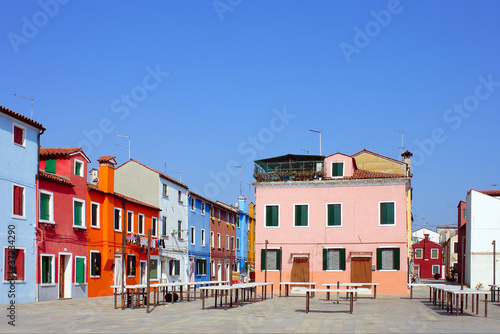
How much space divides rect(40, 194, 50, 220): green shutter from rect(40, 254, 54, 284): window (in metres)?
1.77


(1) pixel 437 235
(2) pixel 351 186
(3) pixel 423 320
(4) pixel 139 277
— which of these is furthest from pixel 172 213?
(1) pixel 437 235

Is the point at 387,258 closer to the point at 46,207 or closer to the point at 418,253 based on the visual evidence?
the point at 46,207

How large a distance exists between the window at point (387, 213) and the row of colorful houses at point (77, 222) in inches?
374

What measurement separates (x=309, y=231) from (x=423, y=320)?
1899 cm

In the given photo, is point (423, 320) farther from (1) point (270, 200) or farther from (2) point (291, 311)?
(1) point (270, 200)

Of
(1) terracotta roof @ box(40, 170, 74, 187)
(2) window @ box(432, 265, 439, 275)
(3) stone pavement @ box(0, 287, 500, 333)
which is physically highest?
(1) terracotta roof @ box(40, 170, 74, 187)

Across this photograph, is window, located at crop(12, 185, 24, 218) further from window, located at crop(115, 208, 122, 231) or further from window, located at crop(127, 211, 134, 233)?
window, located at crop(127, 211, 134, 233)

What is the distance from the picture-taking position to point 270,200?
3669 centimetres

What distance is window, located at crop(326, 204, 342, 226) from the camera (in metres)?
35.5

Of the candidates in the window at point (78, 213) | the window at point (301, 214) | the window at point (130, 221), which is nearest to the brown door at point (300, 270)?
the window at point (301, 214)

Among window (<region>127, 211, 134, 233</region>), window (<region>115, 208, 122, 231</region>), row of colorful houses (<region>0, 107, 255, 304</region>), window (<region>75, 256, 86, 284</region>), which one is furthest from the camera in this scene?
window (<region>127, 211, 134, 233</region>)

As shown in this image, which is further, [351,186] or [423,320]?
[351,186]

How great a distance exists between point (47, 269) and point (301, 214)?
50.6 ft

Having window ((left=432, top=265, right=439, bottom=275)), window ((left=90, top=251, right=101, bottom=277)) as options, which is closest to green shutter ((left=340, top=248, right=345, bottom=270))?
window ((left=90, top=251, right=101, bottom=277))
